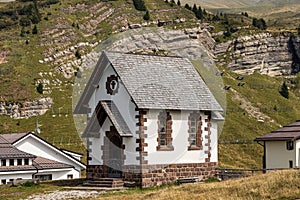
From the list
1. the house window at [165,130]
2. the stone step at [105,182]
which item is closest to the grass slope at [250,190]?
the stone step at [105,182]

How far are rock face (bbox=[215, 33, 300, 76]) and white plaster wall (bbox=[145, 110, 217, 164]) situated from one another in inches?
4630

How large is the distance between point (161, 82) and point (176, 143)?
3.85 meters

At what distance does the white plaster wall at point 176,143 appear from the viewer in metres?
34.4

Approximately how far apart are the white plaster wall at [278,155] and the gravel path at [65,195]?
17727 mm

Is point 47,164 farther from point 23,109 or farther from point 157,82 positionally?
point 23,109

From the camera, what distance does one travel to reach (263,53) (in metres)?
162

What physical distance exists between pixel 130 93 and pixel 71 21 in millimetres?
122020

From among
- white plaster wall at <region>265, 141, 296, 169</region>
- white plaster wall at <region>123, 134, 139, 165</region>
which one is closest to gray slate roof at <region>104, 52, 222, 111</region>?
white plaster wall at <region>123, 134, 139, 165</region>

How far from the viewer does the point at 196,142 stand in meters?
37.0

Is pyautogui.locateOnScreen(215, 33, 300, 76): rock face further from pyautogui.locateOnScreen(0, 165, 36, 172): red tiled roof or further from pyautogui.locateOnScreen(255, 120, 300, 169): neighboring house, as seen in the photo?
pyautogui.locateOnScreen(0, 165, 36, 172): red tiled roof

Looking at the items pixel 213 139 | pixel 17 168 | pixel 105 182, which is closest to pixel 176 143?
pixel 213 139

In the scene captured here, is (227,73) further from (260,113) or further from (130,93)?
(130,93)

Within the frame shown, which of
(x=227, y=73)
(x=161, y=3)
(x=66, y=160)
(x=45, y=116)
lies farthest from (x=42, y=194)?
(x=161, y=3)

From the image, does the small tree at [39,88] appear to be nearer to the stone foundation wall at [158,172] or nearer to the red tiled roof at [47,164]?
the red tiled roof at [47,164]
